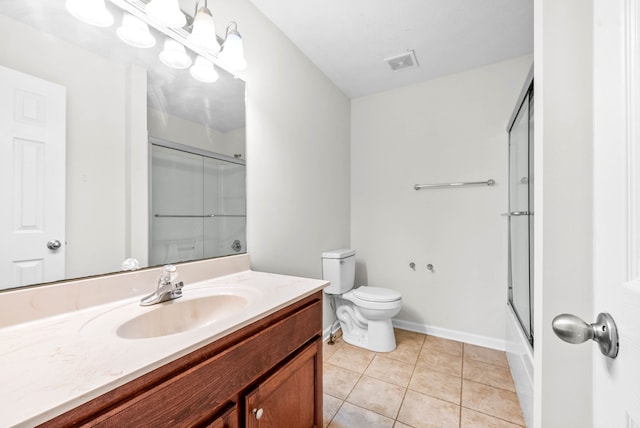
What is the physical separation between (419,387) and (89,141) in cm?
204

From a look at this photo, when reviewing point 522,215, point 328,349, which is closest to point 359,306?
point 328,349

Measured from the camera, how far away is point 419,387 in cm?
157

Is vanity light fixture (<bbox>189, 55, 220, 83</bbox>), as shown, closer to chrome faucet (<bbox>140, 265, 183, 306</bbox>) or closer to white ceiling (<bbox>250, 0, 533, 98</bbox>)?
white ceiling (<bbox>250, 0, 533, 98</bbox>)

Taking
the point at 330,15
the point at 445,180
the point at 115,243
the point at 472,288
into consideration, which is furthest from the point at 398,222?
the point at 115,243

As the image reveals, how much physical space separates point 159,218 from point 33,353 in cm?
59

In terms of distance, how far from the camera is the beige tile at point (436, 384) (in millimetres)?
1505

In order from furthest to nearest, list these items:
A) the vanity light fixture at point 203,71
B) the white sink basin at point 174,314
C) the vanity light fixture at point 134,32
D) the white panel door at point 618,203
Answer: the vanity light fixture at point 203,71 → the vanity light fixture at point 134,32 → the white sink basin at point 174,314 → the white panel door at point 618,203

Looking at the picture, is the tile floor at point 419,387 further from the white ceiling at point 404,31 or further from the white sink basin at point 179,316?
the white ceiling at point 404,31

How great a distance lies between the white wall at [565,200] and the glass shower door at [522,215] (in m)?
0.72

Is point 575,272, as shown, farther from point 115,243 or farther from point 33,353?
point 115,243

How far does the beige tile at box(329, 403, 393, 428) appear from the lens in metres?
1.30

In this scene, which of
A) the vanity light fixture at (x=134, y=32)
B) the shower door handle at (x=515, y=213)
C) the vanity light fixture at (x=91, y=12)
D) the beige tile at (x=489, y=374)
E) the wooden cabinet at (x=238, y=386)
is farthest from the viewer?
the beige tile at (x=489, y=374)

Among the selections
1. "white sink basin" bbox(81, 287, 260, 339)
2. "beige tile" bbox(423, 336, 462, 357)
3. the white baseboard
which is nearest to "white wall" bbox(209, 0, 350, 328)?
"white sink basin" bbox(81, 287, 260, 339)

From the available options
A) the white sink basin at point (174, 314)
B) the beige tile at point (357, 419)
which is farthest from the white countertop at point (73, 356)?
the beige tile at point (357, 419)
